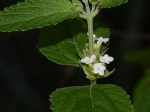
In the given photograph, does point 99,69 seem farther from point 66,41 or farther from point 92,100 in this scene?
point 66,41

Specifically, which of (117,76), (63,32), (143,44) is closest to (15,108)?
(117,76)

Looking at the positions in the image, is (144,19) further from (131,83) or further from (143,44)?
(131,83)

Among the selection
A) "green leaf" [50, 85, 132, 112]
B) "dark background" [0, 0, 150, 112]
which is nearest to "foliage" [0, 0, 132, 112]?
"green leaf" [50, 85, 132, 112]

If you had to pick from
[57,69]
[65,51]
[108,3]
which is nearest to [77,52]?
[65,51]

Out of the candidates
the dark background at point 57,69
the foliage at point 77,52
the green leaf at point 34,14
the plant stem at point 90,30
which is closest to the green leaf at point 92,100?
the foliage at point 77,52

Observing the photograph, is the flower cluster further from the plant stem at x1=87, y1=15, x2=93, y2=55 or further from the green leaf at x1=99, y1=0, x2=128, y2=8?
the green leaf at x1=99, y1=0, x2=128, y2=8

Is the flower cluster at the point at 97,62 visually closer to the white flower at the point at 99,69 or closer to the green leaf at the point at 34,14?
the white flower at the point at 99,69
